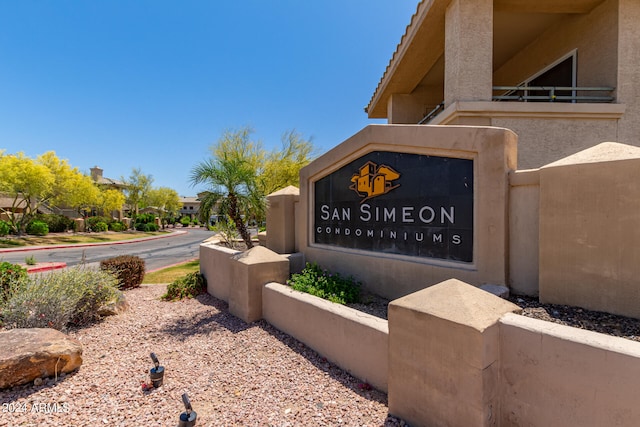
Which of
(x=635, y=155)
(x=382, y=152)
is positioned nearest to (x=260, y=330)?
(x=382, y=152)

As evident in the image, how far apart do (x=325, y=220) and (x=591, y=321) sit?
18.0ft

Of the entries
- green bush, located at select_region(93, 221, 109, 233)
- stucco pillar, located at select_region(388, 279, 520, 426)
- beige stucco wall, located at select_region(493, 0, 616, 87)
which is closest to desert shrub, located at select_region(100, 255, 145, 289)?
stucco pillar, located at select_region(388, 279, 520, 426)

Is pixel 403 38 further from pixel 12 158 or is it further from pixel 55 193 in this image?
pixel 55 193

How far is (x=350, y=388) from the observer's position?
3.86m

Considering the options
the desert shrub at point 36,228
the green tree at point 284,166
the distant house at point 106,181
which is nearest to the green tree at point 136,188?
the distant house at point 106,181

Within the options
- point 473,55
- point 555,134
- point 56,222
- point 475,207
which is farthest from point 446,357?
point 56,222

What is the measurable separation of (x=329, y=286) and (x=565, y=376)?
405cm

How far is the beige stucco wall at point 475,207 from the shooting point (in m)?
4.64

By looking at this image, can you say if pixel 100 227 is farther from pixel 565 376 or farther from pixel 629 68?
pixel 629 68

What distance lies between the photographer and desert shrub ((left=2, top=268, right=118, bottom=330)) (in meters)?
5.18

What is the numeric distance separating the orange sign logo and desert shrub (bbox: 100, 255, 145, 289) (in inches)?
309

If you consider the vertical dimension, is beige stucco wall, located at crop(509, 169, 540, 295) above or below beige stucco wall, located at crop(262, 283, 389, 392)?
above

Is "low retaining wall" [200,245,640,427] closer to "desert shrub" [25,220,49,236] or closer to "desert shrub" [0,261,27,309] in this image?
"desert shrub" [0,261,27,309]

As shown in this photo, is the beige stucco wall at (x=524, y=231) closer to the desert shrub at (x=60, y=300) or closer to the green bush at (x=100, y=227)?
the desert shrub at (x=60, y=300)
